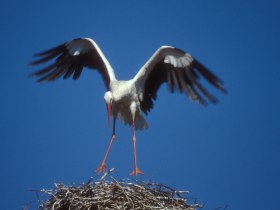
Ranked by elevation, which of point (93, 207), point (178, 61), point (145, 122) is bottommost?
point (93, 207)

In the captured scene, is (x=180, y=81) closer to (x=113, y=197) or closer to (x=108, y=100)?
(x=108, y=100)

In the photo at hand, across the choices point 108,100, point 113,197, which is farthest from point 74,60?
point 113,197

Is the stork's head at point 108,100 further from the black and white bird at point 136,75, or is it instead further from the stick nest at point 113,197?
the stick nest at point 113,197

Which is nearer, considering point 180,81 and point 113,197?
point 113,197

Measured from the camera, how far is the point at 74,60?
7281mm

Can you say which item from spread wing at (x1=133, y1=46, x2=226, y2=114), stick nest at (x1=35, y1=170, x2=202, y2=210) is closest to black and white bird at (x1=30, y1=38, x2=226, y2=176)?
spread wing at (x1=133, y1=46, x2=226, y2=114)

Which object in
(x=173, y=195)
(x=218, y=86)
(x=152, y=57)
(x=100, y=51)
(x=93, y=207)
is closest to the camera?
(x=93, y=207)

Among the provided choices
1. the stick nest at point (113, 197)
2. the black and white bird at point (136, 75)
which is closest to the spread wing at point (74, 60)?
the black and white bird at point (136, 75)

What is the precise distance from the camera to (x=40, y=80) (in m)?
7.10

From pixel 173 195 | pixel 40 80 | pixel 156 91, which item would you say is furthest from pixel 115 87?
pixel 173 195

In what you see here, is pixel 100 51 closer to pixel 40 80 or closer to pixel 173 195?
pixel 40 80

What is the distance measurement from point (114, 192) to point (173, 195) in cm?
57

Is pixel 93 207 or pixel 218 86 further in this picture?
pixel 218 86

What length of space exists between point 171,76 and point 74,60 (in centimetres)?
138
